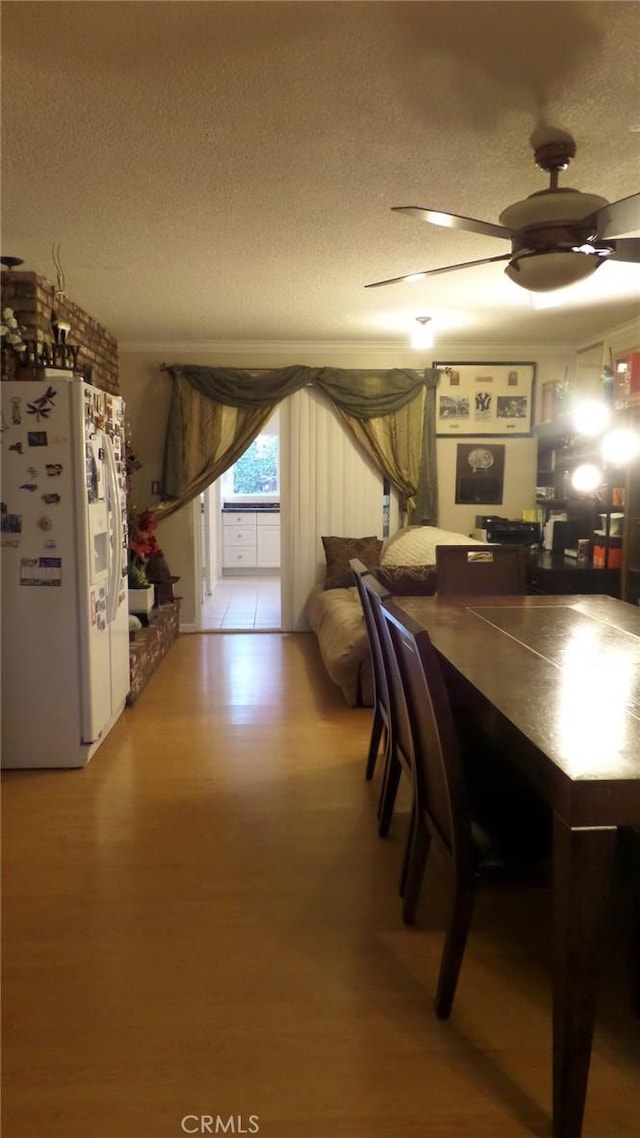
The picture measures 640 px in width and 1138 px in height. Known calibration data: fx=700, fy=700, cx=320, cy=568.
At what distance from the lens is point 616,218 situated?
6.42ft

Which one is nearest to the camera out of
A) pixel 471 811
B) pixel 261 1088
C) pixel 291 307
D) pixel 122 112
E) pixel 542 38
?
pixel 261 1088

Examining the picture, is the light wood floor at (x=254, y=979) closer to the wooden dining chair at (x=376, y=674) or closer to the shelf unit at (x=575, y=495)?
the wooden dining chair at (x=376, y=674)

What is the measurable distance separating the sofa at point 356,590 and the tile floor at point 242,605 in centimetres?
70

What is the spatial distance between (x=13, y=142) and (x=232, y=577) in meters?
6.92

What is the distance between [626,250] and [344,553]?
3.78 m

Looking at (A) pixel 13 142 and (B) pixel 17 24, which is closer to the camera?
(B) pixel 17 24

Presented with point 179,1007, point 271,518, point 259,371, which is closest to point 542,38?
point 179,1007

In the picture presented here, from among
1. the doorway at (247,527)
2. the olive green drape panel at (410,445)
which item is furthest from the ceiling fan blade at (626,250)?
the doorway at (247,527)

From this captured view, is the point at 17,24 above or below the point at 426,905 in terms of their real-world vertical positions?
above

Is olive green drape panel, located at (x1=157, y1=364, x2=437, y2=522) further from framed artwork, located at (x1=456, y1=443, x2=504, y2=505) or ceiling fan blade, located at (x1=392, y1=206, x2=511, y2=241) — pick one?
ceiling fan blade, located at (x1=392, y1=206, x2=511, y2=241)

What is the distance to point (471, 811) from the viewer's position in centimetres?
186

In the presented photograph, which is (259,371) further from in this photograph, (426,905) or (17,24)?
(426,905)

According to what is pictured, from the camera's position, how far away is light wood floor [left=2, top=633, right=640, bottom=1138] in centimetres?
156

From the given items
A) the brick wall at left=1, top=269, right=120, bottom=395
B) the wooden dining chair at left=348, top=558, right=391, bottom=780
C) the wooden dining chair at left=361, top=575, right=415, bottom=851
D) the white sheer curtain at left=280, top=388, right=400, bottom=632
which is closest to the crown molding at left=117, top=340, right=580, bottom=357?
the white sheer curtain at left=280, top=388, right=400, bottom=632
